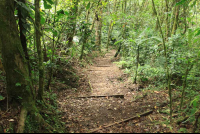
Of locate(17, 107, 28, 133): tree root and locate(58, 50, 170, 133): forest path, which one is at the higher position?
locate(17, 107, 28, 133): tree root

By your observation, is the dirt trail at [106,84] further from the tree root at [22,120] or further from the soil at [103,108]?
the tree root at [22,120]

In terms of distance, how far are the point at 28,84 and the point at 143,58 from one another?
673 centimetres

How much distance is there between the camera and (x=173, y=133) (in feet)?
9.84

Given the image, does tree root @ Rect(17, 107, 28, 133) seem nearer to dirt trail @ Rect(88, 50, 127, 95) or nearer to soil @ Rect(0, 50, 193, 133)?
soil @ Rect(0, 50, 193, 133)

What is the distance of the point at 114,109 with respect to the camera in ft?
16.0

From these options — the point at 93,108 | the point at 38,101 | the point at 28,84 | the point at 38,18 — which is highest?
the point at 38,18

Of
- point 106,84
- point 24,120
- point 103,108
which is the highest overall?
point 24,120

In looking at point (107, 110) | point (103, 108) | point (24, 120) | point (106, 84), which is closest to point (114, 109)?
point (107, 110)

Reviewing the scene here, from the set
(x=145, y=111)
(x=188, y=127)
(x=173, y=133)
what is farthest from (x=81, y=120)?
(x=188, y=127)

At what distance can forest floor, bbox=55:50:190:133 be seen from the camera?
11.5ft

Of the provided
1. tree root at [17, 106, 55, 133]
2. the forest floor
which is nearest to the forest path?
the forest floor

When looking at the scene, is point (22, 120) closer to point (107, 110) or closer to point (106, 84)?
point (107, 110)

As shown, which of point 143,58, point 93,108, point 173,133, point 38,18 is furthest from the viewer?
point 143,58

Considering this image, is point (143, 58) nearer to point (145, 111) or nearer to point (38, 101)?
point (145, 111)
